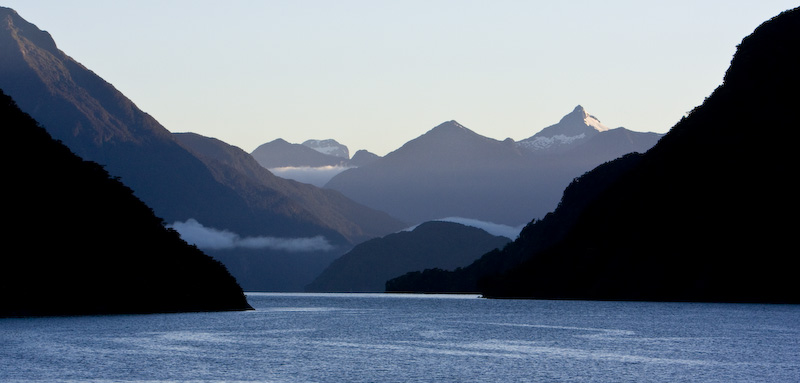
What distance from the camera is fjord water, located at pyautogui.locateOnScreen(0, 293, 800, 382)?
89.2 m

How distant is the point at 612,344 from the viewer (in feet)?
414

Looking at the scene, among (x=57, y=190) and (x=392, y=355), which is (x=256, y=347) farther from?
(x=57, y=190)

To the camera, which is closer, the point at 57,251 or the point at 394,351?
the point at 394,351

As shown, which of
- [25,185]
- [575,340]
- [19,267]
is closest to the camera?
[575,340]

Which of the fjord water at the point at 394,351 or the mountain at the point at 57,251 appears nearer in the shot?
the fjord water at the point at 394,351

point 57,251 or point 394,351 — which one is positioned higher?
point 57,251

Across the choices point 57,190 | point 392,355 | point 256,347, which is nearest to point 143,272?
point 57,190

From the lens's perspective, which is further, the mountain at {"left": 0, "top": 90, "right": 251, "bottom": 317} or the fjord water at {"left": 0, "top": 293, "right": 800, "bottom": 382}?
the mountain at {"left": 0, "top": 90, "right": 251, "bottom": 317}

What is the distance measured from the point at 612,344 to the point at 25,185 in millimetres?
114517

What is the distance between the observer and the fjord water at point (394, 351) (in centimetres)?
8925

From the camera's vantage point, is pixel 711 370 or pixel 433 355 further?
pixel 433 355

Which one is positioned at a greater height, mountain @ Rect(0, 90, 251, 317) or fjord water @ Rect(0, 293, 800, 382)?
mountain @ Rect(0, 90, 251, 317)

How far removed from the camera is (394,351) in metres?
115

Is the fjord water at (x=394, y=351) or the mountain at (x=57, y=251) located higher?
the mountain at (x=57, y=251)
